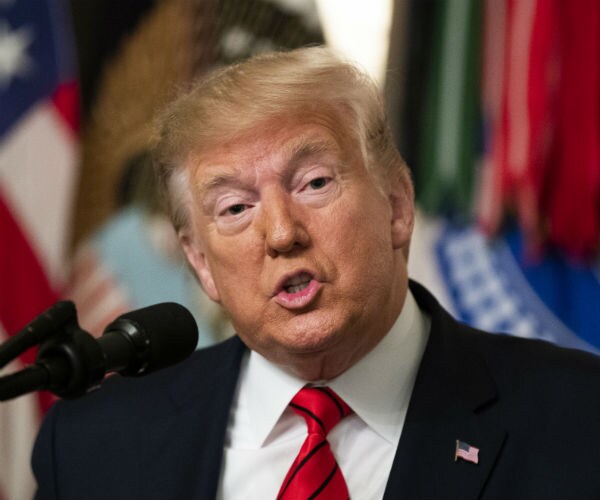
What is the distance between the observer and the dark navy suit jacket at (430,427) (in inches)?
75.2

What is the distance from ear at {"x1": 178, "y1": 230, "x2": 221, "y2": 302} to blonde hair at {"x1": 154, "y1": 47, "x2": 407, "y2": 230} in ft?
0.36

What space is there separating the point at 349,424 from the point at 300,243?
1.47 ft

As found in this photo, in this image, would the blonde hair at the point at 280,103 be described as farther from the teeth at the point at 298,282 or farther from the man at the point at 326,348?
the teeth at the point at 298,282

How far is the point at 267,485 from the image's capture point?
2068 mm

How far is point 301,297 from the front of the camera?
1.89m

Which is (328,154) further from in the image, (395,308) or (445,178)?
(445,178)

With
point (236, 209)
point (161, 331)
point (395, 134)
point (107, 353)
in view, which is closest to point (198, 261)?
point (236, 209)

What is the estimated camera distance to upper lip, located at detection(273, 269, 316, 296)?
1.89 meters

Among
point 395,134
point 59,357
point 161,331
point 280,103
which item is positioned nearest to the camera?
point 59,357

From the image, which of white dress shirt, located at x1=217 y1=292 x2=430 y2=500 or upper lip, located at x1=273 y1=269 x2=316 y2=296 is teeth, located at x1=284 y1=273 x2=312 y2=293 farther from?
white dress shirt, located at x1=217 y1=292 x2=430 y2=500

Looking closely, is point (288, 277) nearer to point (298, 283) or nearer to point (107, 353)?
point (298, 283)

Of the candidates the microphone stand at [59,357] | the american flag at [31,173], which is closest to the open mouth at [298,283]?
the microphone stand at [59,357]

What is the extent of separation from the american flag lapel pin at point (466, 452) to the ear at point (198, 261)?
0.63 meters

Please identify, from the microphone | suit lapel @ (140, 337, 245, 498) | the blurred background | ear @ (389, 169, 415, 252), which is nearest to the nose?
ear @ (389, 169, 415, 252)
